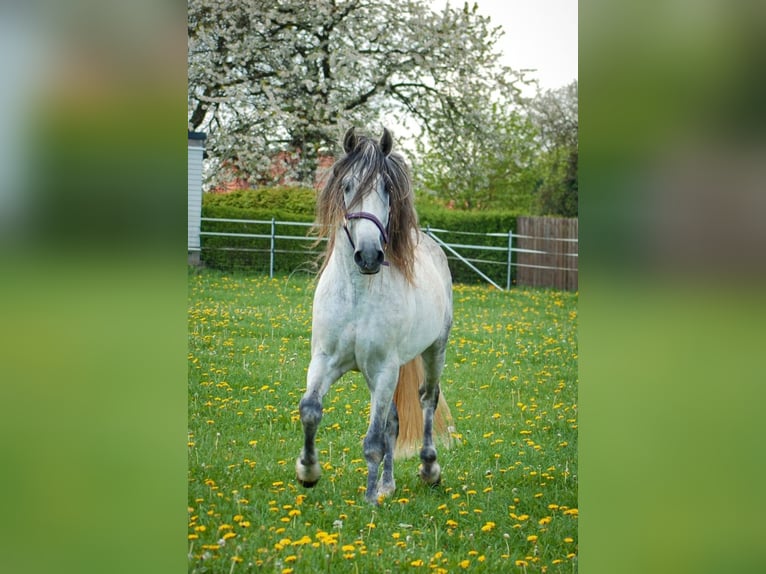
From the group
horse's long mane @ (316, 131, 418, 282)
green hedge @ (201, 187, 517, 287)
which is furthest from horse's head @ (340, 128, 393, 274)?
green hedge @ (201, 187, 517, 287)

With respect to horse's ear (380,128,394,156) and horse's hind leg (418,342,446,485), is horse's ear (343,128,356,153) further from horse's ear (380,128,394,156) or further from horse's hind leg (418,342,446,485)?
horse's hind leg (418,342,446,485)

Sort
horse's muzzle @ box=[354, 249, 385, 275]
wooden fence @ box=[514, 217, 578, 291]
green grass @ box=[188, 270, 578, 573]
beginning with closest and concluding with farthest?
horse's muzzle @ box=[354, 249, 385, 275], green grass @ box=[188, 270, 578, 573], wooden fence @ box=[514, 217, 578, 291]

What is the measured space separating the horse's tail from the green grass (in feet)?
0.22

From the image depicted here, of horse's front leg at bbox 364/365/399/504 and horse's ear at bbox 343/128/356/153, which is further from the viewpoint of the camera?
horse's front leg at bbox 364/365/399/504

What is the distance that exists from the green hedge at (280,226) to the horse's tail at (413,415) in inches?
30.0

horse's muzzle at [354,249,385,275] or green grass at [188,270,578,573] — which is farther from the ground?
horse's muzzle at [354,249,385,275]

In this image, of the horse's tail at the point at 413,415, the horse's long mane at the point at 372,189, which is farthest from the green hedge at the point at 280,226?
the horse's tail at the point at 413,415

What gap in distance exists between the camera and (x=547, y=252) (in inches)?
165

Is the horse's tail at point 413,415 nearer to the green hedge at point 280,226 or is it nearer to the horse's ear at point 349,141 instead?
the green hedge at point 280,226

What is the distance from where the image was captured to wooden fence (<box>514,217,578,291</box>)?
4086 mm
